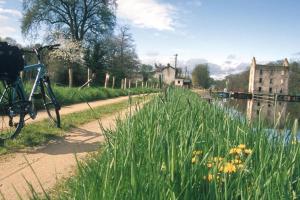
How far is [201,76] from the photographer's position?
131 metres

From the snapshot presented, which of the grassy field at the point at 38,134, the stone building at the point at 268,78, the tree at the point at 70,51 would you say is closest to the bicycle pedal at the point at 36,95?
the grassy field at the point at 38,134

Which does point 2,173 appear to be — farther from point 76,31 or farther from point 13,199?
point 76,31

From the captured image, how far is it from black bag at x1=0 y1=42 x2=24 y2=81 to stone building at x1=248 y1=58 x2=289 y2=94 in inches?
3827

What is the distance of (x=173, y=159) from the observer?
215cm

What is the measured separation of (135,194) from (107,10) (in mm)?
46319

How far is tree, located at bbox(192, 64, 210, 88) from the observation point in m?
130

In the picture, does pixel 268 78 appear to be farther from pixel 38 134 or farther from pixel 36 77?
pixel 38 134

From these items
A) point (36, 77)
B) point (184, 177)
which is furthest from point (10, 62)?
point (184, 177)

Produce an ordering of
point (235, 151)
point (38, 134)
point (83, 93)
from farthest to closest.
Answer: point (83, 93)
point (38, 134)
point (235, 151)

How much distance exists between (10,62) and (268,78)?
101 metres

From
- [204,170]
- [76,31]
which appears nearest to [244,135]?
[204,170]

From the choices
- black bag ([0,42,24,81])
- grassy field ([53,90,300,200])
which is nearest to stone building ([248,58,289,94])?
black bag ([0,42,24,81])

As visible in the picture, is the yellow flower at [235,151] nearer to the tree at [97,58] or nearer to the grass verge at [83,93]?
the grass verge at [83,93]

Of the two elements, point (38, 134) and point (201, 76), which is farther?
point (201, 76)
